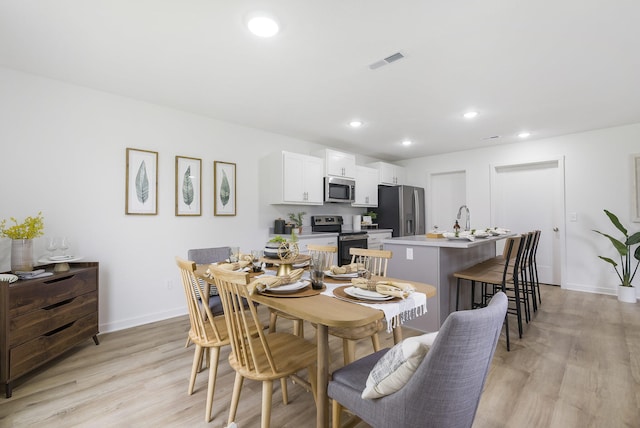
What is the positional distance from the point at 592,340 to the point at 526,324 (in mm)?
525

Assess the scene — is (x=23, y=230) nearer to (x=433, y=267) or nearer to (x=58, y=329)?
(x=58, y=329)

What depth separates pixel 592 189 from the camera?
4430 mm

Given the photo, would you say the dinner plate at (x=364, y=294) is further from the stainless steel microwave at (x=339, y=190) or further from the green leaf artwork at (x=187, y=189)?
the stainless steel microwave at (x=339, y=190)

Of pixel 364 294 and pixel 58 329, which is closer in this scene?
pixel 364 294

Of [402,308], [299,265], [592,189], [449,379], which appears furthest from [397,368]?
[592,189]

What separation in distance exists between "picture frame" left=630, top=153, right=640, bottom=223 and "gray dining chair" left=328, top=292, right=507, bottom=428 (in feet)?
15.6

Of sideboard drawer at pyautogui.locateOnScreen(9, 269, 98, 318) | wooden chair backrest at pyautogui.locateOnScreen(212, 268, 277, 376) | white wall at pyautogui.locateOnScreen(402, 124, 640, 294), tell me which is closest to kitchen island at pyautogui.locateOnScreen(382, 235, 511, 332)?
wooden chair backrest at pyautogui.locateOnScreen(212, 268, 277, 376)

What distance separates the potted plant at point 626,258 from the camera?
3938 millimetres

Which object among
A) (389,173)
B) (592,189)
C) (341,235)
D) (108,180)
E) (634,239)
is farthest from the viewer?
(389,173)

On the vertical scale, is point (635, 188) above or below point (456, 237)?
above

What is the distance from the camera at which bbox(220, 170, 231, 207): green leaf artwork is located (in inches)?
154

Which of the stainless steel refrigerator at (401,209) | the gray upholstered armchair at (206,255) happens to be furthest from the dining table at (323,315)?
the stainless steel refrigerator at (401,209)

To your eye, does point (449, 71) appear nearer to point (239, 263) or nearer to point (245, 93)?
point (245, 93)

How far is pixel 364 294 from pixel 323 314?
0.30 meters
